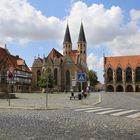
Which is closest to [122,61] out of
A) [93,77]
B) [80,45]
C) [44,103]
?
[93,77]

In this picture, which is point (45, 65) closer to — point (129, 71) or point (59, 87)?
point (59, 87)

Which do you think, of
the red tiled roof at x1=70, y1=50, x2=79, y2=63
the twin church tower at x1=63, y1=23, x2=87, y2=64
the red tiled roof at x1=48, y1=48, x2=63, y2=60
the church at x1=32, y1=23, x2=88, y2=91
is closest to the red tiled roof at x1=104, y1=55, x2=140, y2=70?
the twin church tower at x1=63, y1=23, x2=87, y2=64

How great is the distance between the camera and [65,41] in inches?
6230

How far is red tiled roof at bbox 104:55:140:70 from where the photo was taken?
520ft

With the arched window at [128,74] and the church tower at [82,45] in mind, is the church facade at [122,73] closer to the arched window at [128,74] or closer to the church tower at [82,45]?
the arched window at [128,74]

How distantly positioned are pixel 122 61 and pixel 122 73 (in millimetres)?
6402

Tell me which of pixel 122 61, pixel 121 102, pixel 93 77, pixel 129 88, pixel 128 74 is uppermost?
pixel 122 61

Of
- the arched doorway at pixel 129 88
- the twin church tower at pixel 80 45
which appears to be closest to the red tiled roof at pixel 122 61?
the arched doorway at pixel 129 88

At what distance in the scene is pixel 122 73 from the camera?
15838cm

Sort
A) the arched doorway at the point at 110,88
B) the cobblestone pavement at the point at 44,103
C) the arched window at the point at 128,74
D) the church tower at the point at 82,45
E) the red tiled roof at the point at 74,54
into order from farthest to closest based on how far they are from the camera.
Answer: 1. the church tower at the point at 82,45
2. the arched doorway at the point at 110,88
3. the arched window at the point at 128,74
4. the red tiled roof at the point at 74,54
5. the cobblestone pavement at the point at 44,103

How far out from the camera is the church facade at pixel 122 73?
503ft

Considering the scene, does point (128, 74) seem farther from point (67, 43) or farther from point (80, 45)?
point (67, 43)

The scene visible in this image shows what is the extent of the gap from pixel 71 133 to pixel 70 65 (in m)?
132

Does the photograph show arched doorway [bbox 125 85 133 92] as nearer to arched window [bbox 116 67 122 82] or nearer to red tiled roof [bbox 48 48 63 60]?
arched window [bbox 116 67 122 82]
